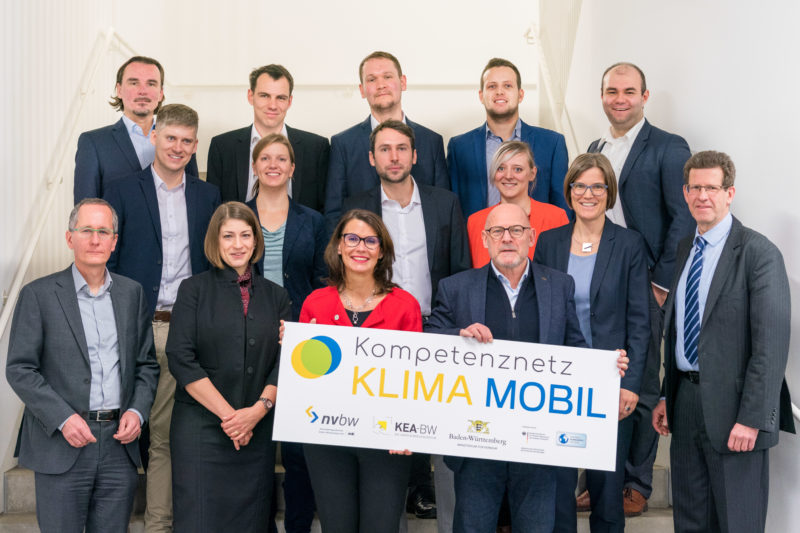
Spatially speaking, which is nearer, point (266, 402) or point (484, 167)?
point (266, 402)

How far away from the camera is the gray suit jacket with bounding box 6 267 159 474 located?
311cm

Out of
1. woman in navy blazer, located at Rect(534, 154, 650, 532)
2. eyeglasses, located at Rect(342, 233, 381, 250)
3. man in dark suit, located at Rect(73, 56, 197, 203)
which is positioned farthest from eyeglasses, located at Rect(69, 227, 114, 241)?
woman in navy blazer, located at Rect(534, 154, 650, 532)

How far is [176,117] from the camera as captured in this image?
3.91 metres

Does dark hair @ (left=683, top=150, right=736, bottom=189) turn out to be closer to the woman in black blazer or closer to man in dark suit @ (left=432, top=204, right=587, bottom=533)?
man in dark suit @ (left=432, top=204, right=587, bottom=533)

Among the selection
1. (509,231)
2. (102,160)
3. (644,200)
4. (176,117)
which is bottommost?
(509,231)

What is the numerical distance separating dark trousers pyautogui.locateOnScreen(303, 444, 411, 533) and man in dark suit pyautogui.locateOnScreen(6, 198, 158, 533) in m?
0.76

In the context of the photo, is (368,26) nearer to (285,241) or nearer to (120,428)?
(285,241)

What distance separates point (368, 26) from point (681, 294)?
15.7ft

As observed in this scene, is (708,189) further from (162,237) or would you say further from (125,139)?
(125,139)

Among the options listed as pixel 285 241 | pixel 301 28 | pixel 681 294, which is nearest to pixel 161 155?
pixel 285 241

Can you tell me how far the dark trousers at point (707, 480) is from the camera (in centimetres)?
311

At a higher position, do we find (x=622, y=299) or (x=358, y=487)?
(x=622, y=299)

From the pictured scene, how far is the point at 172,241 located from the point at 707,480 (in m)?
2.51

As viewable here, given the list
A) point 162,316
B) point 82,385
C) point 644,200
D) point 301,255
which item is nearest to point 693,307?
point 644,200
